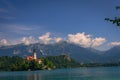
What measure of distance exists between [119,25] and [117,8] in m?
1.18

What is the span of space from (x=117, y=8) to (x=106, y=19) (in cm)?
97

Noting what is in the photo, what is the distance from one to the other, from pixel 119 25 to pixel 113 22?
44cm

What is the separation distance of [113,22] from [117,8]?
38.0 inches

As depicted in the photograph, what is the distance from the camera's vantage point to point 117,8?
1709cm

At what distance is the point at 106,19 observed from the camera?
17109mm

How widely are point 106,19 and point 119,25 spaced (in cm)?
94

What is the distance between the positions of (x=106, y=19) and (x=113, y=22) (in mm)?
505

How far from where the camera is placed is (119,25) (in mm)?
16641

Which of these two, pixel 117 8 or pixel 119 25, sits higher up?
pixel 117 8
